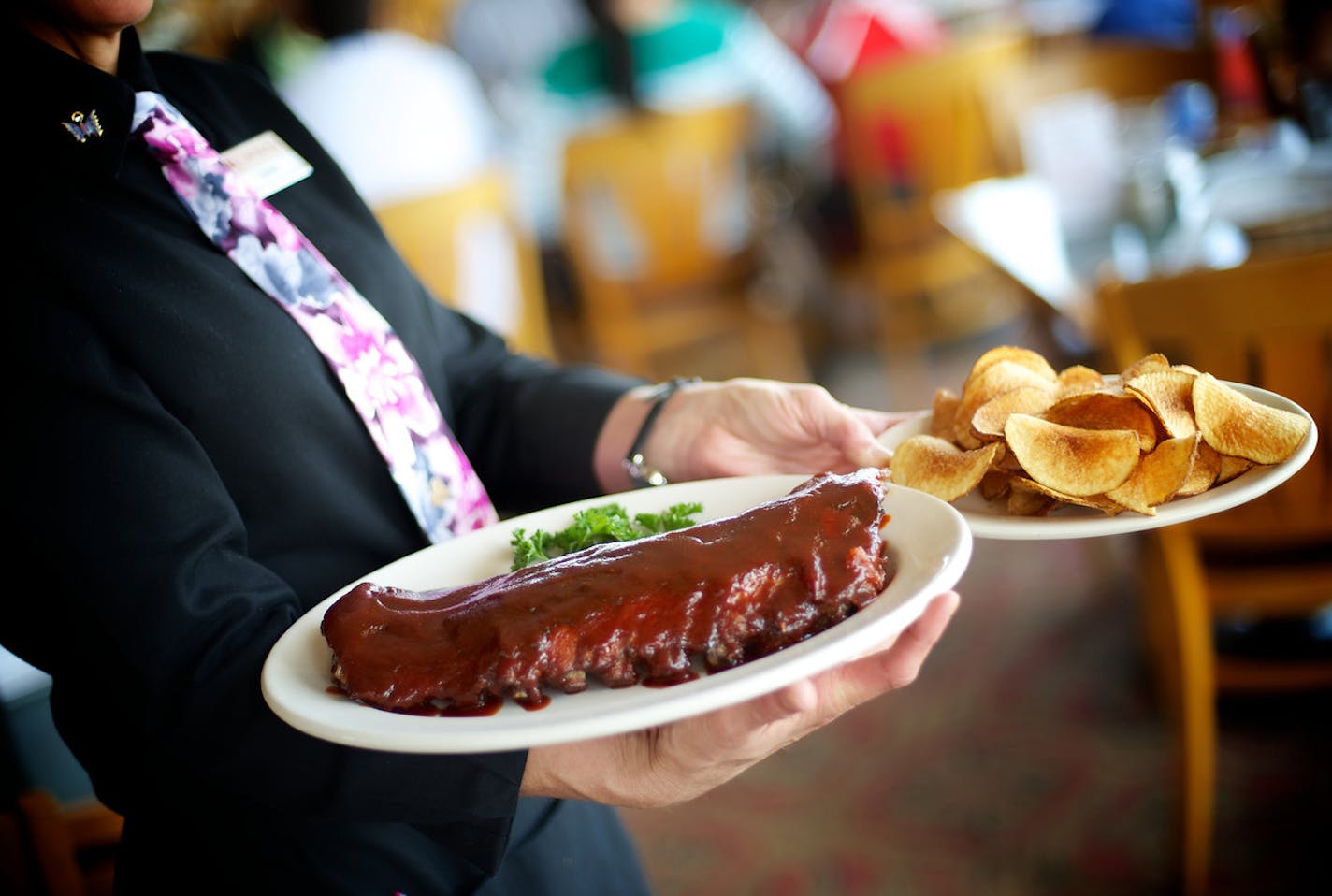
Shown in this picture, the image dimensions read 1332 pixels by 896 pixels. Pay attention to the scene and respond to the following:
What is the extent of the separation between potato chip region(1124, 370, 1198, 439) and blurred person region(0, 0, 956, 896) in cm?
25

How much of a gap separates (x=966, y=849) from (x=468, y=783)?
1568mm

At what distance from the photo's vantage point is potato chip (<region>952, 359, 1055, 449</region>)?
3.61 feet

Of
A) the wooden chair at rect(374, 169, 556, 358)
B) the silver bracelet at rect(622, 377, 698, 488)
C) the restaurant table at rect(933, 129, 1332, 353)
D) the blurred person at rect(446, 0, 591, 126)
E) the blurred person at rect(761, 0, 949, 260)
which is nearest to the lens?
the silver bracelet at rect(622, 377, 698, 488)

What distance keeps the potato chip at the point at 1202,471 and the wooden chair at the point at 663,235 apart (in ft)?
9.43

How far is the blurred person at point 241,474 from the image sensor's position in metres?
0.84

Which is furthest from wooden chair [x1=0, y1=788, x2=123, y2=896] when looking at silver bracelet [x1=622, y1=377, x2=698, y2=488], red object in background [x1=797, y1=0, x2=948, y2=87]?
red object in background [x1=797, y1=0, x2=948, y2=87]

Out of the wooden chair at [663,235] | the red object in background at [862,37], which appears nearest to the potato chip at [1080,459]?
the wooden chair at [663,235]

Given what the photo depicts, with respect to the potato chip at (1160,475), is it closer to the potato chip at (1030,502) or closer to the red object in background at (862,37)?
the potato chip at (1030,502)

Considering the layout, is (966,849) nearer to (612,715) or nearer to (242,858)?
(242,858)

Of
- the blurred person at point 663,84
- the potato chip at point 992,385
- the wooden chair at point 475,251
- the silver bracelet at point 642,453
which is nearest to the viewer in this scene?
the potato chip at point 992,385

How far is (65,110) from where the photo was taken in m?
0.94

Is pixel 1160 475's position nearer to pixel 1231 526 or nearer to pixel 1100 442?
pixel 1100 442

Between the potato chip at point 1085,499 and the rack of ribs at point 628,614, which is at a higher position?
the rack of ribs at point 628,614

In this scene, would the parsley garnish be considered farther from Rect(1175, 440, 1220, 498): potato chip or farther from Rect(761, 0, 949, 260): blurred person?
Rect(761, 0, 949, 260): blurred person
